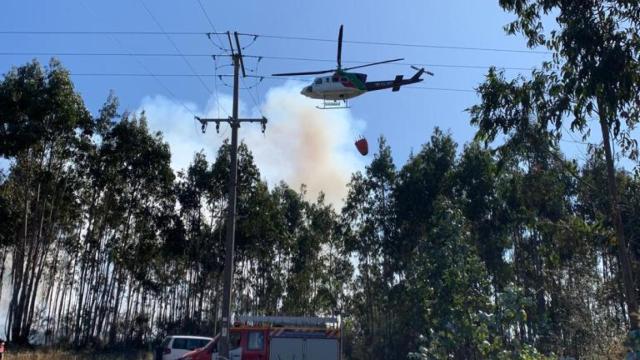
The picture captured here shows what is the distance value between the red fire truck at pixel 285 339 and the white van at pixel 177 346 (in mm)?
5962

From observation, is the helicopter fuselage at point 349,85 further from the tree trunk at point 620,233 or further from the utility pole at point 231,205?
the tree trunk at point 620,233

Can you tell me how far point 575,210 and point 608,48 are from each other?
17.1 m

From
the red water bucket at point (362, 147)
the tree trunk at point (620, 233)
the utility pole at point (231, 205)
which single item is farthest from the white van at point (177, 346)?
the tree trunk at point (620, 233)

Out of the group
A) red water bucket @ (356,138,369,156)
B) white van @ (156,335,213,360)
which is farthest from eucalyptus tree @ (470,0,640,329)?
white van @ (156,335,213,360)

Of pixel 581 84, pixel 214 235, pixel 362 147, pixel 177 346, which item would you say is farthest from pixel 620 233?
pixel 214 235

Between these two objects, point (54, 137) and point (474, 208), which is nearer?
point (54, 137)

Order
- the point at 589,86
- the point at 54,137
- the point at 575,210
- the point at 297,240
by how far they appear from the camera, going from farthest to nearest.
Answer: the point at 297,240
the point at 54,137
the point at 575,210
the point at 589,86

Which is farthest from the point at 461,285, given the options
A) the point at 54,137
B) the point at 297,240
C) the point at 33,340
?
the point at 297,240

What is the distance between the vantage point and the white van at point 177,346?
81.4 ft

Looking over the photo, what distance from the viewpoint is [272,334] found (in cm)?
1888

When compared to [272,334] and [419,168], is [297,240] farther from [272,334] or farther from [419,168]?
[272,334]

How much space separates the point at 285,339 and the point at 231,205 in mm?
5168

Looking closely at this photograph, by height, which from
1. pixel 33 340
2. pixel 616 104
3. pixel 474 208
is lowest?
pixel 33 340

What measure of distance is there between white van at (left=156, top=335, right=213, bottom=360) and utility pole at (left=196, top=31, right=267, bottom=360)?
508cm
